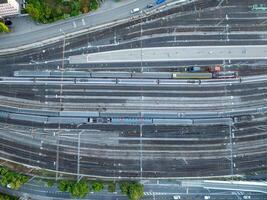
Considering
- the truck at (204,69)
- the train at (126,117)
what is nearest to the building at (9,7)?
the train at (126,117)

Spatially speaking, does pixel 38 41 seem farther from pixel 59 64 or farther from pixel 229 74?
pixel 229 74

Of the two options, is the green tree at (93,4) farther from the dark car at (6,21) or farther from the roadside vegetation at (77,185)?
the roadside vegetation at (77,185)

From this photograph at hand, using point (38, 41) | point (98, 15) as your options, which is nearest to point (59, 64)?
point (38, 41)

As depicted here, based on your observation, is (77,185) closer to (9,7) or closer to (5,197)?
(5,197)

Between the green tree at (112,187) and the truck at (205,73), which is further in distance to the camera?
the truck at (205,73)

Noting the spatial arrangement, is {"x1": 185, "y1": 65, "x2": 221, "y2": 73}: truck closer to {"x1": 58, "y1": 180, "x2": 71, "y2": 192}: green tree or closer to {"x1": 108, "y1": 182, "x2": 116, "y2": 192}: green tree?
{"x1": 108, "y1": 182, "x2": 116, "y2": 192}: green tree

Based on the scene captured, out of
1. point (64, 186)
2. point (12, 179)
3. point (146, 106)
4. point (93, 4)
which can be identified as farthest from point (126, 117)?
point (12, 179)

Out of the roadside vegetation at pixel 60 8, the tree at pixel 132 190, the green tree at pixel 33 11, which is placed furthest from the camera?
the roadside vegetation at pixel 60 8

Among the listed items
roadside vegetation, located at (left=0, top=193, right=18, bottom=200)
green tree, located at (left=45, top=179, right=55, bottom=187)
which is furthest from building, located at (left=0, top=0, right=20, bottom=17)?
roadside vegetation, located at (left=0, top=193, right=18, bottom=200)
